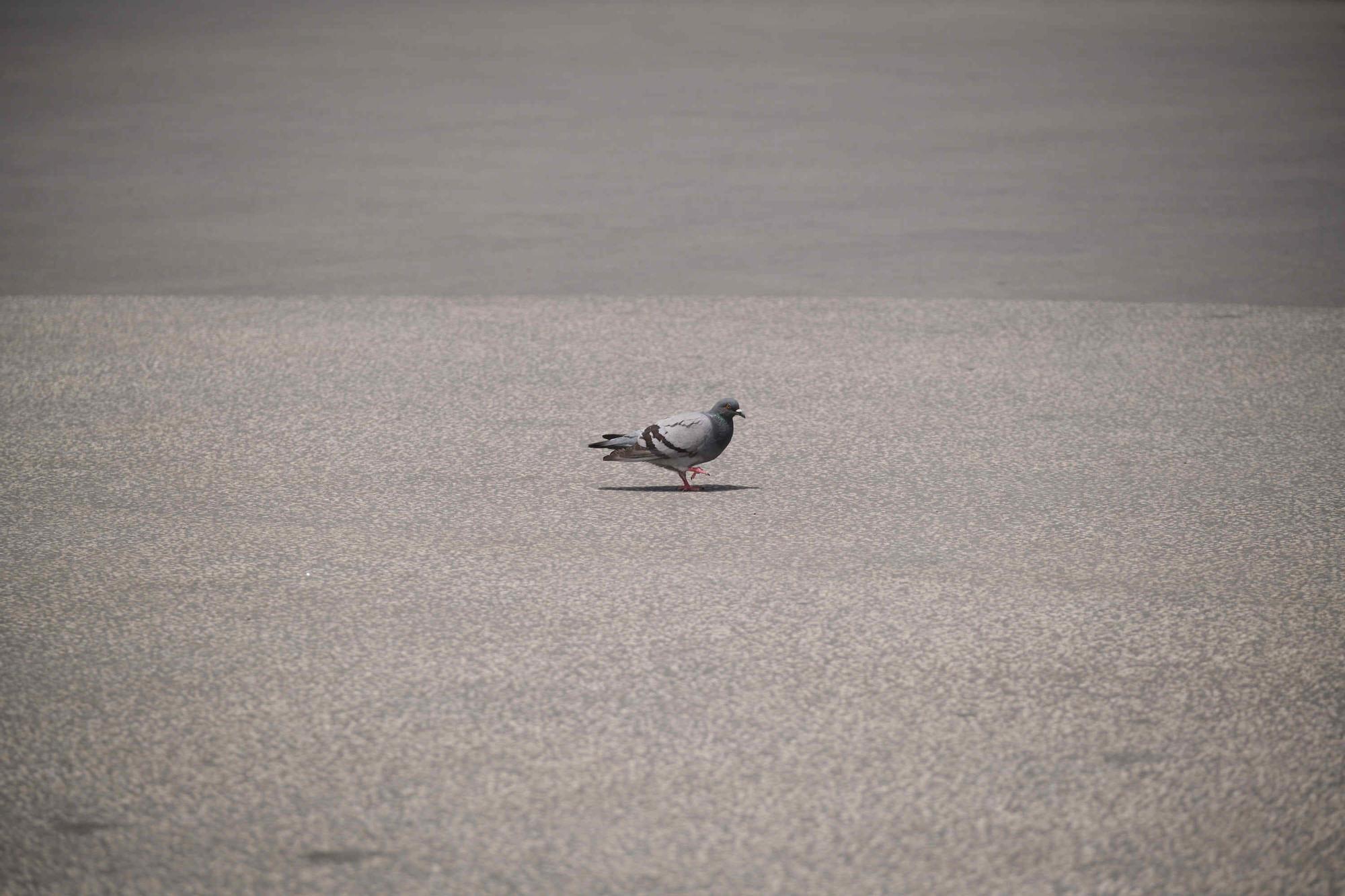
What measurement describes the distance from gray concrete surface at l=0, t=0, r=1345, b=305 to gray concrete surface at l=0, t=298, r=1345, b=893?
6.58 feet

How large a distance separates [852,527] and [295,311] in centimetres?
447

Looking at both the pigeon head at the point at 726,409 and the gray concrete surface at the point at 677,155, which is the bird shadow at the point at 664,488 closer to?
the pigeon head at the point at 726,409

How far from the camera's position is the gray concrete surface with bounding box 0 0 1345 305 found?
9.30 meters

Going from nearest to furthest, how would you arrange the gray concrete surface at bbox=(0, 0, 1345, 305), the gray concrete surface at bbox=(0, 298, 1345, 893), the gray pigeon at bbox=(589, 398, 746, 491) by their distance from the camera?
1. the gray concrete surface at bbox=(0, 298, 1345, 893)
2. the gray pigeon at bbox=(589, 398, 746, 491)
3. the gray concrete surface at bbox=(0, 0, 1345, 305)

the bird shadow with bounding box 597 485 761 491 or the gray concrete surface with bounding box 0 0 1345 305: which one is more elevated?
the gray concrete surface with bounding box 0 0 1345 305

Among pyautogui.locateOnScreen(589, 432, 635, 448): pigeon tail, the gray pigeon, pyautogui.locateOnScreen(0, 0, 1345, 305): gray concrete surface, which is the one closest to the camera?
the gray pigeon

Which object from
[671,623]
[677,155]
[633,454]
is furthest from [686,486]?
[677,155]

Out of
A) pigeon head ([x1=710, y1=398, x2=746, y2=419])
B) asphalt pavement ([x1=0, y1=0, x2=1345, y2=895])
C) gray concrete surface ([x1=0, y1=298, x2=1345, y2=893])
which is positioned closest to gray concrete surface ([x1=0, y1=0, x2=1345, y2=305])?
asphalt pavement ([x1=0, y1=0, x2=1345, y2=895])

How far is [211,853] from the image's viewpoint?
2949 mm

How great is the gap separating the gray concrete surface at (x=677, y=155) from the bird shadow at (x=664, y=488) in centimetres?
333

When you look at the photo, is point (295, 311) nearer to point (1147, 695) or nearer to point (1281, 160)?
point (1147, 695)

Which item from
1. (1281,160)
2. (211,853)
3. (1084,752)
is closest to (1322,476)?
(1084,752)

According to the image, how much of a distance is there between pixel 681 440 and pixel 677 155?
8064 mm

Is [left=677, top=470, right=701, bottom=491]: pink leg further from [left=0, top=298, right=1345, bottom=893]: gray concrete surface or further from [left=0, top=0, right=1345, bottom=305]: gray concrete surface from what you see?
[left=0, top=0, right=1345, bottom=305]: gray concrete surface
